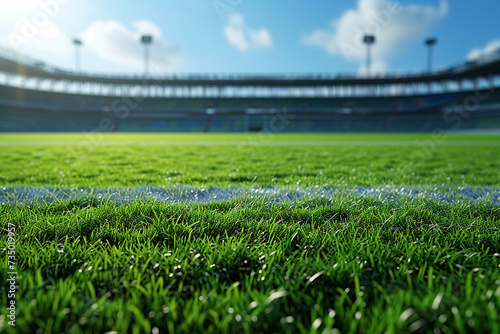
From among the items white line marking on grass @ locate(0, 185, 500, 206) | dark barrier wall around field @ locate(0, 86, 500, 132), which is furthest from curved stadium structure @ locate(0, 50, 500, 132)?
white line marking on grass @ locate(0, 185, 500, 206)

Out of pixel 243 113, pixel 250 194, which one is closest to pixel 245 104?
pixel 243 113

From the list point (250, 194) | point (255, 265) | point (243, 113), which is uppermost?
point (243, 113)

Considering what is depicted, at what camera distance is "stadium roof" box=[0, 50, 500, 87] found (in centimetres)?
5316

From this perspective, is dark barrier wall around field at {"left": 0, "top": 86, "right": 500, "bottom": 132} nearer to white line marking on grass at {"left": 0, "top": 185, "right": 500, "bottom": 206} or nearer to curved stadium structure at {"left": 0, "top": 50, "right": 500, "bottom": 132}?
curved stadium structure at {"left": 0, "top": 50, "right": 500, "bottom": 132}

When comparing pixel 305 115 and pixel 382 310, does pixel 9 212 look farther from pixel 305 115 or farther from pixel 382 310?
pixel 305 115

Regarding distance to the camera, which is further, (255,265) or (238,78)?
(238,78)

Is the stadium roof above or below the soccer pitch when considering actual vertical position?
above

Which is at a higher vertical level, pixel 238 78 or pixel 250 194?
pixel 238 78

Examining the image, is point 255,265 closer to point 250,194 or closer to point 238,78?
point 250,194

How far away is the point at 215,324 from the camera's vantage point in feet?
3.37

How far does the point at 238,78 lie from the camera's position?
65.1 meters

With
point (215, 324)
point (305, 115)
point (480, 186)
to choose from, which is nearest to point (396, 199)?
point (480, 186)

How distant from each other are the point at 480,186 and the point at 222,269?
4.12m

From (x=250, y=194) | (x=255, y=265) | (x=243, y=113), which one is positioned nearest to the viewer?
(x=255, y=265)
